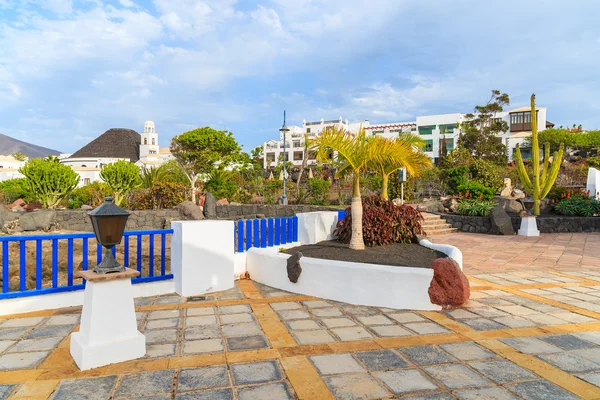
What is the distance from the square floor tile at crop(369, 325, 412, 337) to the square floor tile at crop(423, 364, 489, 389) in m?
0.71

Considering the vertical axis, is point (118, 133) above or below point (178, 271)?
above

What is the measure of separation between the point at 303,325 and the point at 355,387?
1300 millimetres

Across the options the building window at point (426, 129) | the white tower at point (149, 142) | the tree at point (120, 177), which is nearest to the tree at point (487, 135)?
the building window at point (426, 129)

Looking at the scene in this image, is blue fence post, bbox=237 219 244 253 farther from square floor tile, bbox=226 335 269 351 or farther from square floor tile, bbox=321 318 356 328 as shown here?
square floor tile, bbox=226 335 269 351

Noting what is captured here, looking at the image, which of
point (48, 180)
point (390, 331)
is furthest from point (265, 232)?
point (48, 180)

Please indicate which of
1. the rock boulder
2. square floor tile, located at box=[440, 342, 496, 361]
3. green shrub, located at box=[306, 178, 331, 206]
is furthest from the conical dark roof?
square floor tile, located at box=[440, 342, 496, 361]

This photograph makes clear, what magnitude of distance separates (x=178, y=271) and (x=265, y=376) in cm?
259

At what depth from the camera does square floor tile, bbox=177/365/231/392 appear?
8.71 feet

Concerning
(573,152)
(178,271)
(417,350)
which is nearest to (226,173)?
(178,271)

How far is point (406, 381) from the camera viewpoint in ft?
9.02

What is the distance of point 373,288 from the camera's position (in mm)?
4551

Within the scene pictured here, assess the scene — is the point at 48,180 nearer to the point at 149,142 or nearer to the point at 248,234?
the point at 248,234

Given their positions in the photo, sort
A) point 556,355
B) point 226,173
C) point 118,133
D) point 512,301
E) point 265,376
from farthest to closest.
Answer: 1. point 118,133
2. point 226,173
3. point 512,301
4. point 556,355
5. point 265,376

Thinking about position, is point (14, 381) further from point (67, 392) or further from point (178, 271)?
point (178, 271)
